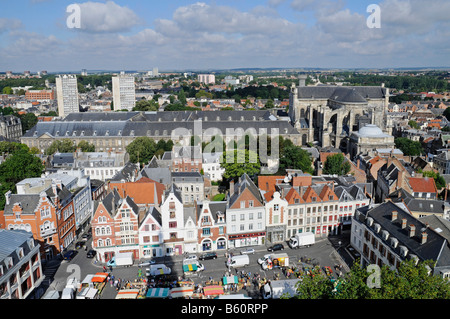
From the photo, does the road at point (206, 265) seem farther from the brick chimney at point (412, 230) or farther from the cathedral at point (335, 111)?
the cathedral at point (335, 111)

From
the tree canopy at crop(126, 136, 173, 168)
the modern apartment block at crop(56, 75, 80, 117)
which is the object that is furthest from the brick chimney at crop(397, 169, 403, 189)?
the modern apartment block at crop(56, 75, 80, 117)

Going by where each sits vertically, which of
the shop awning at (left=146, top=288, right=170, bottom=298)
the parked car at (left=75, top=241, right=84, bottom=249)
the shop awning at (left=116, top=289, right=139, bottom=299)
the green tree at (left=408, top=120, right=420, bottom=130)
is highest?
the green tree at (left=408, top=120, right=420, bottom=130)

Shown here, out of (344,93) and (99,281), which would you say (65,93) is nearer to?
(344,93)

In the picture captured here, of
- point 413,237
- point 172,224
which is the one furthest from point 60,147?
point 413,237

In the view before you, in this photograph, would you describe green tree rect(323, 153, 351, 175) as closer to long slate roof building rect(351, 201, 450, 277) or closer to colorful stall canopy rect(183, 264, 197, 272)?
long slate roof building rect(351, 201, 450, 277)

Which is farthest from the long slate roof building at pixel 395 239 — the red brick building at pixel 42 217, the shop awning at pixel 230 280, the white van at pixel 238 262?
the red brick building at pixel 42 217

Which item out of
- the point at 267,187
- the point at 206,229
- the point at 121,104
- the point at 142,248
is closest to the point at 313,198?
the point at 267,187
